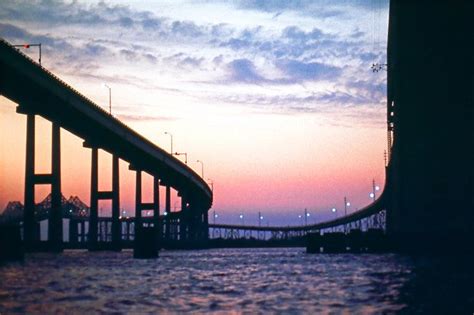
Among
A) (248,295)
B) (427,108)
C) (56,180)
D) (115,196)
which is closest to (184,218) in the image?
(115,196)

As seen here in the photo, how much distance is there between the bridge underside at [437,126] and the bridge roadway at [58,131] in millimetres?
31650

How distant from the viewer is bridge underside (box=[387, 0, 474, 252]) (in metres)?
67.8

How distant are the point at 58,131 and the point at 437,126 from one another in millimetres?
42418

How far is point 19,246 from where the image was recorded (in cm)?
7812

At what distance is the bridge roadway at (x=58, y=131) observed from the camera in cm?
7938

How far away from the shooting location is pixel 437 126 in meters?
71.1

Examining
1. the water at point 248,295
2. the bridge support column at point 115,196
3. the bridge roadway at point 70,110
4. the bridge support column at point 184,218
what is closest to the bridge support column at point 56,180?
the bridge roadway at point 70,110

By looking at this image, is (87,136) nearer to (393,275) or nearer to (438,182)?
(438,182)

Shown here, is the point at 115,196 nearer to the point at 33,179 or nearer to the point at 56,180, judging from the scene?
the point at 56,180

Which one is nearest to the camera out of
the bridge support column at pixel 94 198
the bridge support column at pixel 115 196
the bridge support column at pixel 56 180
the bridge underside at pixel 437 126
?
the bridge underside at pixel 437 126

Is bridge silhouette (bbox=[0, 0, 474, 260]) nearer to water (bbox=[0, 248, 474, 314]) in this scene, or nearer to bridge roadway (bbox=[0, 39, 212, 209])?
bridge roadway (bbox=[0, 39, 212, 209])

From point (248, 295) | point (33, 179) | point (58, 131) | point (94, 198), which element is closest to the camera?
point (248, 295)

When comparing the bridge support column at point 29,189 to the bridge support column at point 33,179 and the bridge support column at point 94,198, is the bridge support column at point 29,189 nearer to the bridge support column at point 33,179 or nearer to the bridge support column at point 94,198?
the bridge support column at point 33,179

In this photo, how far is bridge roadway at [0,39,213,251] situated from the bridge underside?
31.7m
